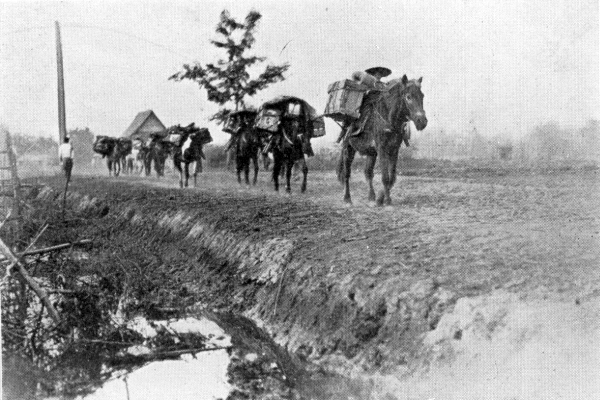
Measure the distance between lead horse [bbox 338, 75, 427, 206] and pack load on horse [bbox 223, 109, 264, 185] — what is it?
21.8 ft

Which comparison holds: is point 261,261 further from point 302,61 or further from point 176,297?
point 302,61

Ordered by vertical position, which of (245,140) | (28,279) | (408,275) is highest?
(245,140)

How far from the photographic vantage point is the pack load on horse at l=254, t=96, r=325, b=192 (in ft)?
42.0

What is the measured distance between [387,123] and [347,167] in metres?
1.49

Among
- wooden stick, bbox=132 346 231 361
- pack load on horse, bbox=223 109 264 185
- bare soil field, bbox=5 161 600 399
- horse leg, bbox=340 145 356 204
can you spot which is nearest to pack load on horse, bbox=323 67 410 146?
horse leg, bbox=340 145 356 204

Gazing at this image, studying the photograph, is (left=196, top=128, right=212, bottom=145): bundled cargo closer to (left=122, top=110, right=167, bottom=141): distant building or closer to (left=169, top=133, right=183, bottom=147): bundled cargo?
(left=169, top=133, right=183, bottom=147): bundled cargo

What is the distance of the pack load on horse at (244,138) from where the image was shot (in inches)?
625

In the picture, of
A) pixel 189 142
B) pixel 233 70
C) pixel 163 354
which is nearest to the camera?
pixel 163 354

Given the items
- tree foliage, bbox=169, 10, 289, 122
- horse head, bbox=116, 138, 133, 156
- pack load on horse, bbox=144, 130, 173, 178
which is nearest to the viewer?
tree foliage, bbox=169, 10, 289, 122

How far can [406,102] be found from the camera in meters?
8.05

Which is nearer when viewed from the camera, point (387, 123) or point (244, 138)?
point (387, 123)

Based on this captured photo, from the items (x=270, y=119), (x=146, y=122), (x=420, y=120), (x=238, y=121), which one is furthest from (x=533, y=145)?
(x=146, y=122)

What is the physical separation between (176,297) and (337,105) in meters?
4.08

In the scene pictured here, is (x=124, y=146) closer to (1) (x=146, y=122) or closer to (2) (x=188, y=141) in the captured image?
(2) (x=188, y=141)
